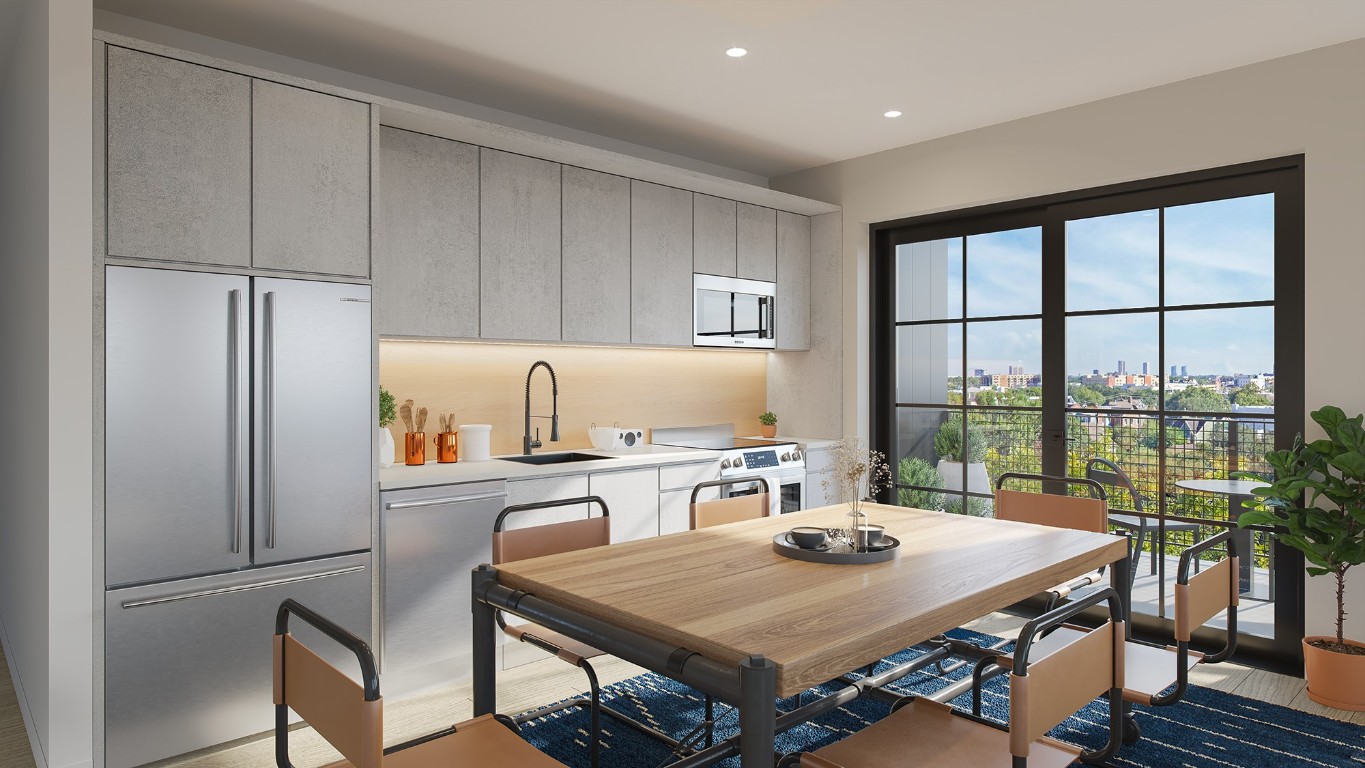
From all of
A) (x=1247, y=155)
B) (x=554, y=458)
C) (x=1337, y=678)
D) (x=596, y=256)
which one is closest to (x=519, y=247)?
(x=596, y=256)

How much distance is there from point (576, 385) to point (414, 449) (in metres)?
1.15

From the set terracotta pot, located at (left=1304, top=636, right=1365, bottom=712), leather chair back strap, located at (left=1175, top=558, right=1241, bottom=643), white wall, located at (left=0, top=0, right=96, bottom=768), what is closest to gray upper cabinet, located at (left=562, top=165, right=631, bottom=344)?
white wall, located at (left=0, top=0, right=96, bottom=768)

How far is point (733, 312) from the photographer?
4.92m

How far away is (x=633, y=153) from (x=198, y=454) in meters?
2.87

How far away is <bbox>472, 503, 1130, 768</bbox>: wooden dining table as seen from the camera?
5.09ft

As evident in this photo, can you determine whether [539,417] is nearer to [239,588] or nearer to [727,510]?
[727,510]

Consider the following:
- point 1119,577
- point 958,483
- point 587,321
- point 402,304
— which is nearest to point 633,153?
point 587,321

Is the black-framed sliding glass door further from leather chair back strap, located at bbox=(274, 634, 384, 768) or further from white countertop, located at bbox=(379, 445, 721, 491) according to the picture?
leather chair back strap, located at bbox=(274, 634, 384, 768)

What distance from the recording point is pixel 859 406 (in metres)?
5.11

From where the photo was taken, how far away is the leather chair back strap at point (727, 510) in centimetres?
308

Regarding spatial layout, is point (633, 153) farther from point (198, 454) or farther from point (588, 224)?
point (198, 454)

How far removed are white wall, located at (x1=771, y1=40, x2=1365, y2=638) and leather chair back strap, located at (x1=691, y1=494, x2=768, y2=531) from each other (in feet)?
7.57

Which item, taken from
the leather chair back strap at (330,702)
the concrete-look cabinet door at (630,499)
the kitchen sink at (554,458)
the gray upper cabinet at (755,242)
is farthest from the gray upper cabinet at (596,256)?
the leather chair back strap at (330,702)

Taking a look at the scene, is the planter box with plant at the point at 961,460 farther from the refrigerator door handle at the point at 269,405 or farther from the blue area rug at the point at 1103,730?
the refrigerator door handle at the point at 269,405
